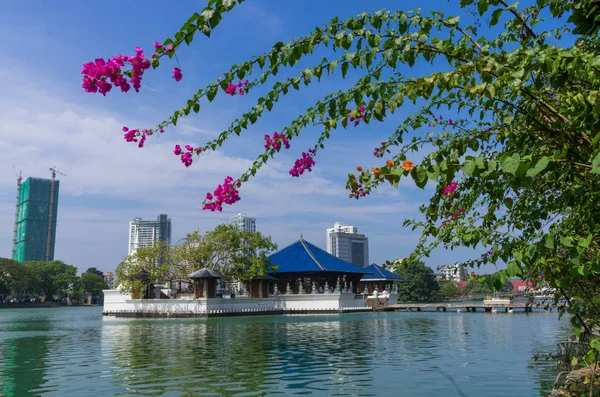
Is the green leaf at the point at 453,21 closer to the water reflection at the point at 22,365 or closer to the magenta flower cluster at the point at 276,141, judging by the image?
the magenta flower cluster at the point at 276,141

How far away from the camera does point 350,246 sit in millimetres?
184500

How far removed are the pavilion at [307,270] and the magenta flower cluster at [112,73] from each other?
39.4 metres

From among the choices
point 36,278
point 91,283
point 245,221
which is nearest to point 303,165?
point 36,278

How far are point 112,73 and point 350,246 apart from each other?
183 metres

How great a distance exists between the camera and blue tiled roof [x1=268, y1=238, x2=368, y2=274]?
146 feet

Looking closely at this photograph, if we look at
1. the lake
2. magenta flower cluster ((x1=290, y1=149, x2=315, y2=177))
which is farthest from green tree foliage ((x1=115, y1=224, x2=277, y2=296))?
magenta flower cluster ((x1=290, y1=149, x2=315, y2=177))

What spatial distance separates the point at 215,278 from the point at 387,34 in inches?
1410

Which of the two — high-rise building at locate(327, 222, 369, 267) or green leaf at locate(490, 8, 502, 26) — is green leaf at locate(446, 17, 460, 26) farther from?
high-rise building at locate(327, 222, 369, 267)

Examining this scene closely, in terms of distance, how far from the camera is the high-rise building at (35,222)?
16975 centimetres

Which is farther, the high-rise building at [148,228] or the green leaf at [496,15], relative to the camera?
the high-rise building at [148,228]

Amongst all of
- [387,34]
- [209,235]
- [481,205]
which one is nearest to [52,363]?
[481,205]

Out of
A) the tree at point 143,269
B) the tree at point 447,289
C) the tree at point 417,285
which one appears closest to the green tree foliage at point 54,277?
the tree at point 143,269

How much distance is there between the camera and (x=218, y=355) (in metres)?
13.6

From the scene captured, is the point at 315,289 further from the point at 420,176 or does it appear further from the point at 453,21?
the point at 420,176
